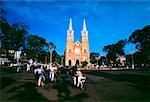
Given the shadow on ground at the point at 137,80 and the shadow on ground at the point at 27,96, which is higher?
the shadow on ground at the point at 137,80

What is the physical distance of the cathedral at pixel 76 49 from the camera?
166m

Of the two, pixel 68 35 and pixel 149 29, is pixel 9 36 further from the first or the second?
pixel 68 35

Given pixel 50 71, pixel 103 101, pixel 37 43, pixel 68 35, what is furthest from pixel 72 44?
pixel 103 101

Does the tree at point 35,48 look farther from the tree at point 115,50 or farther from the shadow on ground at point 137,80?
the shadow on ground at point 137,80

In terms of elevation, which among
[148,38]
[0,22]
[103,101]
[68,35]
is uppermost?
[68,35]

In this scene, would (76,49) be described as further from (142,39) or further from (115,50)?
(142,39)

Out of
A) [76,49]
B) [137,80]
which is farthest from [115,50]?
[137,80]

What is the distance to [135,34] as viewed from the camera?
9544 centimetres

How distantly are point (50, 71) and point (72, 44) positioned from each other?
142 metres

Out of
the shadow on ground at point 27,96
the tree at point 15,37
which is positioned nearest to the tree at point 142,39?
the tree at point 15,37

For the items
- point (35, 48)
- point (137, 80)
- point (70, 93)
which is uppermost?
point (35, 48)

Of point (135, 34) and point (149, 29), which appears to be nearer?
point (149, 29)

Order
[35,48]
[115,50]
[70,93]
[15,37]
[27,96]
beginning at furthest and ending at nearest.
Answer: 1. [115,50]
2. [35,48]
3. [15,37]
4. [70,93]
5. [27,96]

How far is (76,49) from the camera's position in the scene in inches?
6644
